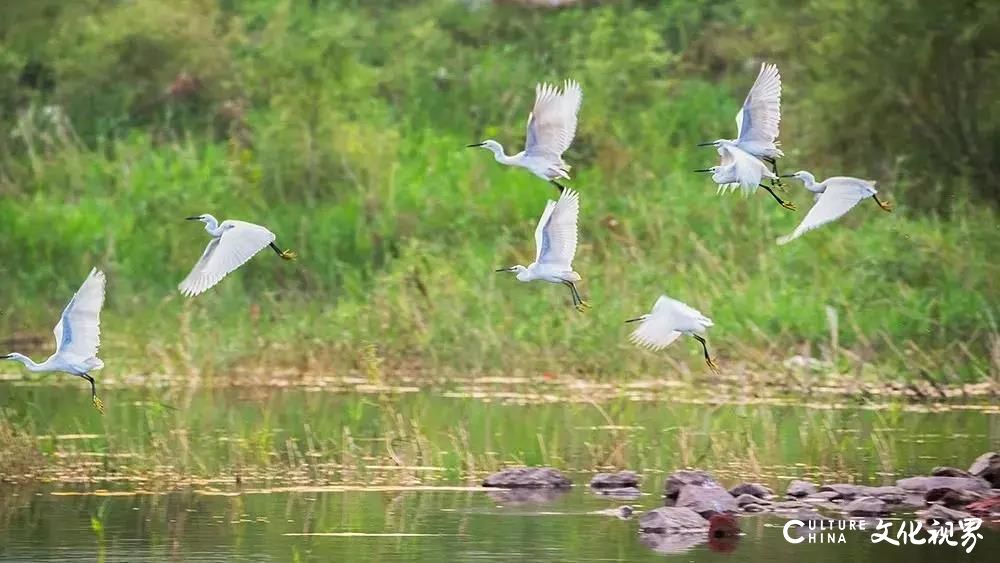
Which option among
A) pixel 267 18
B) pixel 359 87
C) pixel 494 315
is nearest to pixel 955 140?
pixel 494 315

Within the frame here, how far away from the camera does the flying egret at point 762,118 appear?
13438mm

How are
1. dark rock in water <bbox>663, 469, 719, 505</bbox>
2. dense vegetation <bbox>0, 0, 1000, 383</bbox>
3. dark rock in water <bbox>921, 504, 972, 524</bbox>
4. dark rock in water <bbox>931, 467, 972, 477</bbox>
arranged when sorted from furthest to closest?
dense vegetation <bbox>0, 0, 1000, 383</bbox> → dark rock in water <bbox>931, 467, 972, 477</bbox> → dark rock in water <bbox>663, 469, 719, 505</bbox> → dark rock in water <bbox>921, 504, 972, 524</bbox>

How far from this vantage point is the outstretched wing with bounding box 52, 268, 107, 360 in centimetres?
1291

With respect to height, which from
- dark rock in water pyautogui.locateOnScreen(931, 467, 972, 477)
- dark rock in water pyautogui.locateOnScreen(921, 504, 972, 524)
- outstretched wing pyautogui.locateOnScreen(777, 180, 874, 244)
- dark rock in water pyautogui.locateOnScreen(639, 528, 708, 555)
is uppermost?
outstretched wing pyautogui.locateOnScreen(777, 180, 874, 244)

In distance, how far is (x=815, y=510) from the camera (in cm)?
1261

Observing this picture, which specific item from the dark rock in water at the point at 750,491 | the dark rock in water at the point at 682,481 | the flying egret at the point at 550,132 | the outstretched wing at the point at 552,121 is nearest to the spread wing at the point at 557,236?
the flying egret at the point at 550,132

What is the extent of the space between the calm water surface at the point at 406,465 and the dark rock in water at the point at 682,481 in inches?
5.7

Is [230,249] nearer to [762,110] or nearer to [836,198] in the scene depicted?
[762,110]

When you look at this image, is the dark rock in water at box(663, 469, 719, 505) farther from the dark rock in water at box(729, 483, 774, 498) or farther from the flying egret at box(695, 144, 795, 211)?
the flying egret at box(695, 144, 795, 211)

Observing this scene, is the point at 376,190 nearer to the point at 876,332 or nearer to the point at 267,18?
the point at 267,18

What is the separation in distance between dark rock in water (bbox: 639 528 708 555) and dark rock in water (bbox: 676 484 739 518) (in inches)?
11.7

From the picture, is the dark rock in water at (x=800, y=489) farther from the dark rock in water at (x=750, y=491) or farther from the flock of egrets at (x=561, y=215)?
the flock of egrets at (x=561, y=215)

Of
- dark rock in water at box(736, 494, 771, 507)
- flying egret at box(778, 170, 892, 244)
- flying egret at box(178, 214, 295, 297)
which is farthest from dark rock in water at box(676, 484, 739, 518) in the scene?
flying egret at box(178, 214, 295, 297)

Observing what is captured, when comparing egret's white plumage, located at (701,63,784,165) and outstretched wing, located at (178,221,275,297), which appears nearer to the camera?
egret's white plumage, located at (701,63,784,165)
